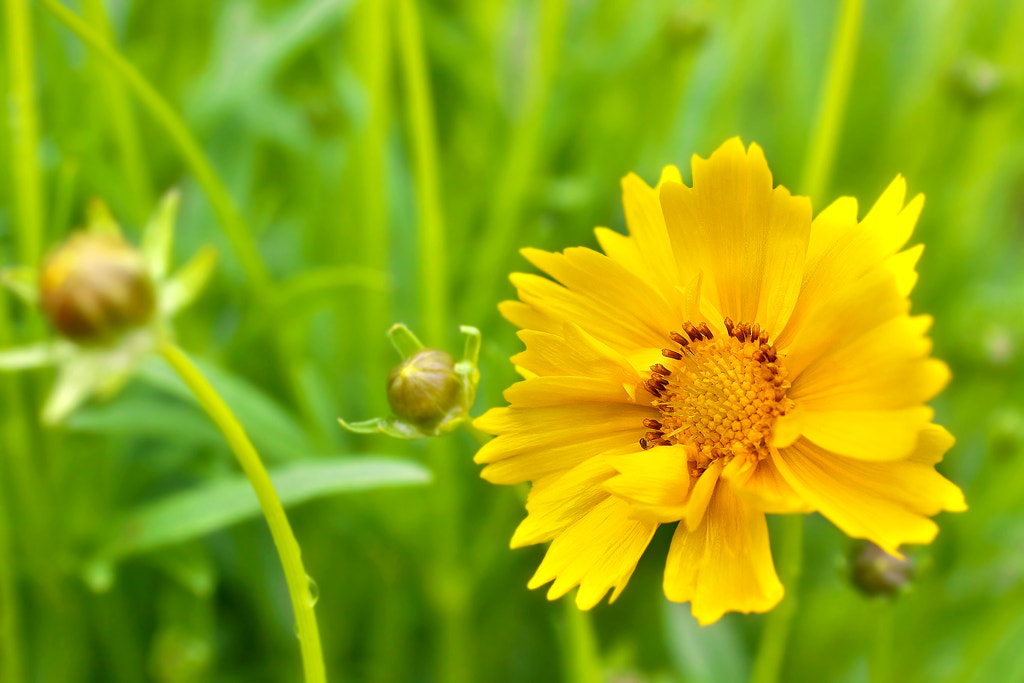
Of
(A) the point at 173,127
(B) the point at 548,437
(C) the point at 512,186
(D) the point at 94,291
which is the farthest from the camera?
(C) the point at 512,186

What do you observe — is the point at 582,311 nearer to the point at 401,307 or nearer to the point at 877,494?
the point at 877,494

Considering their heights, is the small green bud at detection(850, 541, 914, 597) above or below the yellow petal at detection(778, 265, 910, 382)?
below

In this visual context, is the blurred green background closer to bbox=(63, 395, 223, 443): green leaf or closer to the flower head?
bbox=(63, 395, 223, 443): green leaf

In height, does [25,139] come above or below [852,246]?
above

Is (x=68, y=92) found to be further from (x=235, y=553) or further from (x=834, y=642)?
(x=834, y=642)

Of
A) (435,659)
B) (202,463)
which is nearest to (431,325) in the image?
(202,463)

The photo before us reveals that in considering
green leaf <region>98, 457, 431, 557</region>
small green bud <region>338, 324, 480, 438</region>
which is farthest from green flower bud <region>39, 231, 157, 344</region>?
green leaf <region>98, 457, 431, 557</region>

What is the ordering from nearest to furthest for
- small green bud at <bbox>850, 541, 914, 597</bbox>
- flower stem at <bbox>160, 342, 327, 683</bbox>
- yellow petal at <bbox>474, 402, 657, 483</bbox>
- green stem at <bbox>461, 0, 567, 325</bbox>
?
flower stem at <bbox>160, 342, 327, 683</bbox>, yellow petal at <bbox>474, 402, 657, 483</bbox>, small green bud at <bbox>850, 541, 914, 597</bbox>, green stem at <bbox>461, 0, 567, 325</bbox>

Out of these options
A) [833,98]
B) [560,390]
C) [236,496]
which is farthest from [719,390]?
[236,496]
